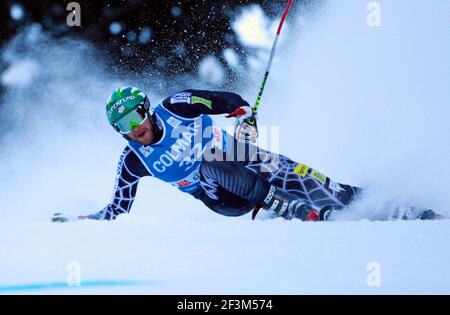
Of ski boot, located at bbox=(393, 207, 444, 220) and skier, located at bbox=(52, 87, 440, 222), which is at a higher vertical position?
skier, located at bbox=(52, 87, 440, 222)

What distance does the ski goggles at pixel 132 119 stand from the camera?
3.04 m

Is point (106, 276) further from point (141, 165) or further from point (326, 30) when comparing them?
point (326, 30)

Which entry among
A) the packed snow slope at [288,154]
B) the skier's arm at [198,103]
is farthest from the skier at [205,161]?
the packed snow slope at [288,154]

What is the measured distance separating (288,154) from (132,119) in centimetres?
125

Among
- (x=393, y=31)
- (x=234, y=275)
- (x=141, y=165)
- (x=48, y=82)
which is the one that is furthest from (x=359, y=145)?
(x=48, y=82)

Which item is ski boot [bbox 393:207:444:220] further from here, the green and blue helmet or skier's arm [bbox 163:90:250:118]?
the green and blue helmet

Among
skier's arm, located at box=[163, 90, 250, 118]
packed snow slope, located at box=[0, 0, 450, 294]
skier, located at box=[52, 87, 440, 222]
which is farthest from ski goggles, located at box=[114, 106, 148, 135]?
packed snow slope, located at box=[0, 0, 450, 294]

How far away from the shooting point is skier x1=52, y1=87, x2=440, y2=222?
307 cm

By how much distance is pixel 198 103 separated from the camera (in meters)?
3.14

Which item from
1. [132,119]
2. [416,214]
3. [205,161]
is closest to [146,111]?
[132,119]

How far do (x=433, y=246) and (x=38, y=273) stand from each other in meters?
1.58

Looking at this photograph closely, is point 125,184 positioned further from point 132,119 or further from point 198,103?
point 198,103

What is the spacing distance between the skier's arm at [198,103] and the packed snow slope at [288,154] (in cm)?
62
